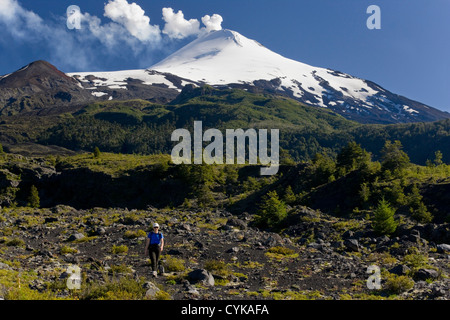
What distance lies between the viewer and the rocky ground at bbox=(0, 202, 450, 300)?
1224 centimetres

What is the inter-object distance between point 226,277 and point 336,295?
15.8 ft

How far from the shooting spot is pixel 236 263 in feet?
58.5

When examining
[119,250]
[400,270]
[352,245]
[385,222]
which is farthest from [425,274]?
[119,250]

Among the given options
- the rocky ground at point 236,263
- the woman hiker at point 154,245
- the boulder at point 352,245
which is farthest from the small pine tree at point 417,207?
the woman hiker at point 154,245

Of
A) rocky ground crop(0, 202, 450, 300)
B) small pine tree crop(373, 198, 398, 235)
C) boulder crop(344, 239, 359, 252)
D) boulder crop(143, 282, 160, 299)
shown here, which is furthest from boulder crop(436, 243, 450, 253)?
boulder crop(143, 282, 160, 299)

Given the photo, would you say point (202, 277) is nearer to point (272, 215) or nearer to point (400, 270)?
point (400, 270)

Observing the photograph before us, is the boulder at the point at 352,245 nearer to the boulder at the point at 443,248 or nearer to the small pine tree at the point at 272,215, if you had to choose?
the boulder at the point at 443,248

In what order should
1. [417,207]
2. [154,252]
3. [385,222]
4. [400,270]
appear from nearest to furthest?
[154,252] < [400,270] < [385,222] < [417,207]

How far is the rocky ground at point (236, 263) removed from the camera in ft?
40.2

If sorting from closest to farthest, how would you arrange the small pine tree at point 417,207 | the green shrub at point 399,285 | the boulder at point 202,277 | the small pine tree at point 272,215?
1. the green shrub at point 399,285
2. the boulder at point 202,277
3. the small pine tree at point 417,207
4. the small pine tree at point 272,215

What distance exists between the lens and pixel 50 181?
7338 centimetres

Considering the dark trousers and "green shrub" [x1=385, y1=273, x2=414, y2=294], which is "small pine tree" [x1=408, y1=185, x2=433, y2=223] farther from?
the dark trousers

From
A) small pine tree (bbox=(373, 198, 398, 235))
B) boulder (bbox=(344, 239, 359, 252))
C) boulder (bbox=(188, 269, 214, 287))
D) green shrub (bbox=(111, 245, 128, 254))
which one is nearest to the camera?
boulder (bbox=(188, 269, 214, 287))

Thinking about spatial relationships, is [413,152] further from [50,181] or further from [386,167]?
[50,181]
